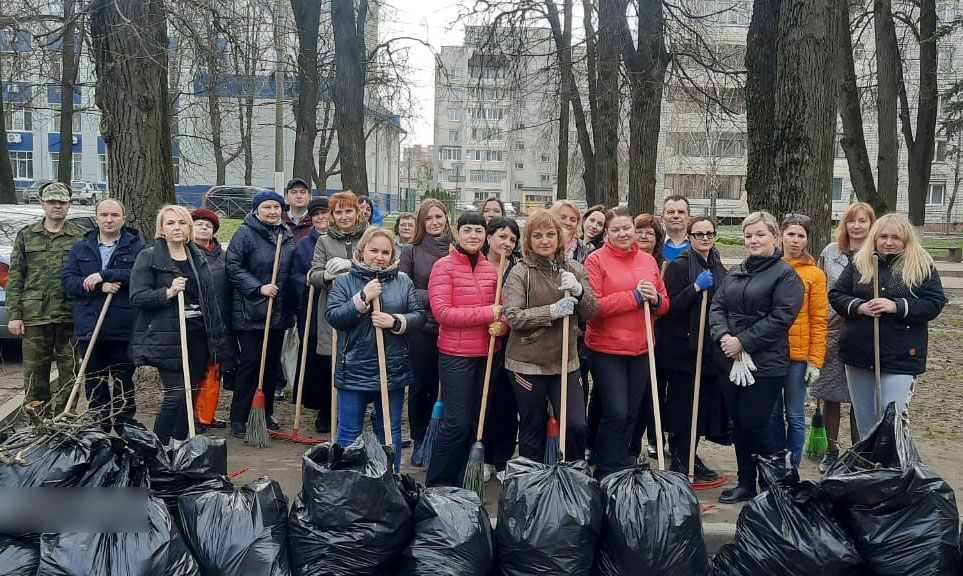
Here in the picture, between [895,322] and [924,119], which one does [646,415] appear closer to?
[895,322]

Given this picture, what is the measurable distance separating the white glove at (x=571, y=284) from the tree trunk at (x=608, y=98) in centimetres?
995

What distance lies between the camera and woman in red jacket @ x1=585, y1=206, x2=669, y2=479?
4.83 meters

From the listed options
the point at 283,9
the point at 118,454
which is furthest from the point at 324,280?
the point at 283,9

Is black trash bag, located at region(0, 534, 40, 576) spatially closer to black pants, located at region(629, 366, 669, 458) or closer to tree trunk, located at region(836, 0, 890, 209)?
black pants, located at region(629, 366, 669, 458)

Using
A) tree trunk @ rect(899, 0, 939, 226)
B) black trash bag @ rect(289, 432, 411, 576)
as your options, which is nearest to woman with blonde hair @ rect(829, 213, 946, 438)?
black trash bag @ rect(289, 432, 411, 576)

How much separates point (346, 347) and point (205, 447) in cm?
140

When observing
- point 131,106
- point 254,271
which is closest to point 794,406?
point 254,271

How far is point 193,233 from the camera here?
221 inches

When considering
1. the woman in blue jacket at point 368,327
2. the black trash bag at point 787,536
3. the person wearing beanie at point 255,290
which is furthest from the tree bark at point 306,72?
the black trash bag at point 787,536

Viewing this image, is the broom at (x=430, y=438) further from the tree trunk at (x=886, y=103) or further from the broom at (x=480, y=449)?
the tree trunk at (x=886, y=103)

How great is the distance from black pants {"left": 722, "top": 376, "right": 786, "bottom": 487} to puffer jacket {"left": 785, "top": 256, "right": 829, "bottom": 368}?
357 millimetres

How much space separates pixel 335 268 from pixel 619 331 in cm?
196

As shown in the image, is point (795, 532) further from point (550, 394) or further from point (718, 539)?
point (550, 394)

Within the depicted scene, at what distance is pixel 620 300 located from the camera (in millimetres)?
4805
